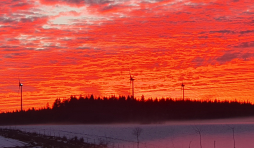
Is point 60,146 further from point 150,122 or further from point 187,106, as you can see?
point 187,106

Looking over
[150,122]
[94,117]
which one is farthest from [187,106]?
[94,117]

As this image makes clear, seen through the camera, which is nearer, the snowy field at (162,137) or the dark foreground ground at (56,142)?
the dark foreground ground at (56,142)

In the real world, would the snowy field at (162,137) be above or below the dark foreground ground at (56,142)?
below

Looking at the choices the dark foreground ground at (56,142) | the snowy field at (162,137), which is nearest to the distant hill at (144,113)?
the snowy field at (162,137)

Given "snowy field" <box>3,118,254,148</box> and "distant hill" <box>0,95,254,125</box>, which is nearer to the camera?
"snowy field" <box>3,118,254,148</box>

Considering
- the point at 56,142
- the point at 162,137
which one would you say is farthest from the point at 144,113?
the point at 56,142

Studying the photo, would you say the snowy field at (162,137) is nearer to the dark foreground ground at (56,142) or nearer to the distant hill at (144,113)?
the dark foreground ground at (56,142)

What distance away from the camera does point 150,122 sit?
179m

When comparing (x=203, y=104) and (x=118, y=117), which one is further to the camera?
(x=203, y=104)

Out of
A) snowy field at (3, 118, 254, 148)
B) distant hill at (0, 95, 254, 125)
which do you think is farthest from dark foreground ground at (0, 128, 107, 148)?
distant hill at (0, 95, 254, 125)

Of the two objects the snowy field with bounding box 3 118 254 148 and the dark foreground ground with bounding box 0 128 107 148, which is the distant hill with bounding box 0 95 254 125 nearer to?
the snowy field with bounding box 3 118 254 148

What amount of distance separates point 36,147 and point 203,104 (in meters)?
148

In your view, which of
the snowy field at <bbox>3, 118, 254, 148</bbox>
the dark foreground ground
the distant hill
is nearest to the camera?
the dark foreground ground

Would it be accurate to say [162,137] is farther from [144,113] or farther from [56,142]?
[144,113]
